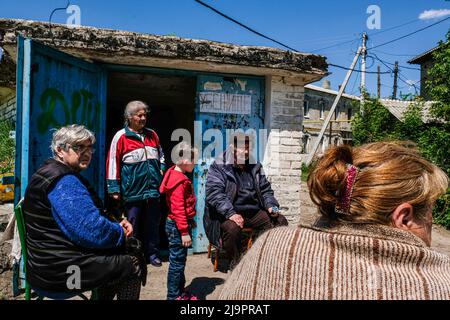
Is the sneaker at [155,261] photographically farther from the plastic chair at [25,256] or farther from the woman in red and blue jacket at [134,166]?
the plastic chair at [25,256]

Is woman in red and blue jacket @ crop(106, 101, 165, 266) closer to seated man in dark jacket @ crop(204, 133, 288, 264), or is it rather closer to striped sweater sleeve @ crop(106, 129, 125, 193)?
striped sweater sleeve @ crop(106, 129, 125, 193)

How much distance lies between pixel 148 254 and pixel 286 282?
12.2ft

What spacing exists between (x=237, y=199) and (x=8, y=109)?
4830 mm

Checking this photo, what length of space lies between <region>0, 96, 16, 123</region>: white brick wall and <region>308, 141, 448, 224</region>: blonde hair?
6072 mm

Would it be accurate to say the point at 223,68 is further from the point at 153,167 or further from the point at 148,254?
the point at 148,254

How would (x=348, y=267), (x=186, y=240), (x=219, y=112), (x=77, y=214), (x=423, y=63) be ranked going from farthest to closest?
1. (x=423, y=63)
2. (x=219, y=112)
3. (x=186, y=240)
4. (x=77, y=214)
5. (x=348, y=267)

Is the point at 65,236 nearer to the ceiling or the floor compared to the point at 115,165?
nearer to the floor

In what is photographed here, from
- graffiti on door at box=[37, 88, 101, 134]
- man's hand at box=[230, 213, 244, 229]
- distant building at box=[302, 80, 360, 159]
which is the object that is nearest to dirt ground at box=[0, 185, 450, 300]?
man's hand at box=[230, 213, 244, 229]

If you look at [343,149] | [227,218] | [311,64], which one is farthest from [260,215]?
[343,149]

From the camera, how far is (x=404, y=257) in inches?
39.7

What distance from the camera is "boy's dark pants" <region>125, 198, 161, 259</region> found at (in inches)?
163

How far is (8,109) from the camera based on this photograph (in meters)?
6.57

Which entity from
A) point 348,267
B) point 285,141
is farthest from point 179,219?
point 348,267

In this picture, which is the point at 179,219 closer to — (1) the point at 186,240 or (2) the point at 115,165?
A: (1) the point at 186,240
